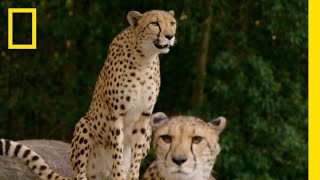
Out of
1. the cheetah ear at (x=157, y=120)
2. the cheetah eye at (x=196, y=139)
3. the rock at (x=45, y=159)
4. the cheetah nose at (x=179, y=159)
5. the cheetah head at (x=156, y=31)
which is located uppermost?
the cheetah head at (x=156, y=31)

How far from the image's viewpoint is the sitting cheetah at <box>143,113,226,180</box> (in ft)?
14.2

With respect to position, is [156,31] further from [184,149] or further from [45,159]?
[45,159]

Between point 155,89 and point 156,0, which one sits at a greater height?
point 156,0

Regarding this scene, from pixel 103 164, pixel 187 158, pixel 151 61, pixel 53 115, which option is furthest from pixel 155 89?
pixel 53 115

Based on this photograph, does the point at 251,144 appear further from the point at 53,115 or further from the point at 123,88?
the point at 123,88

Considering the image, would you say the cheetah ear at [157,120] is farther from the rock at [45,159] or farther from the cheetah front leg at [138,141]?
the rock at [45,159]

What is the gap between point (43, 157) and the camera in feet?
22.0

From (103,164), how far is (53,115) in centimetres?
439

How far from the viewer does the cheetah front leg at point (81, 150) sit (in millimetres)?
5762

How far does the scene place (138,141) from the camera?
5.47m

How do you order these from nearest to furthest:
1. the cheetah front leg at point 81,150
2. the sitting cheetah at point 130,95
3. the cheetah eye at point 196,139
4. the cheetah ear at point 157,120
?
the cheetah eye at point 196,139 < the cheetah ear at point 157,120 < the sitting cheetah at point 130,95 < the cheetah front leg at point 81,150

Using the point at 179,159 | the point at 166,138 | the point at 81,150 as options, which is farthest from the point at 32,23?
the point at 179,159

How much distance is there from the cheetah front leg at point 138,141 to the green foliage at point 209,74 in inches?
129

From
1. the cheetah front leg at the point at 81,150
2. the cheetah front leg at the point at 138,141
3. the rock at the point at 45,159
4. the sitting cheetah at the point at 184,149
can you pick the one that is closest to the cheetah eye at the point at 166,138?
the sitting cheetah at the point at 184,149
